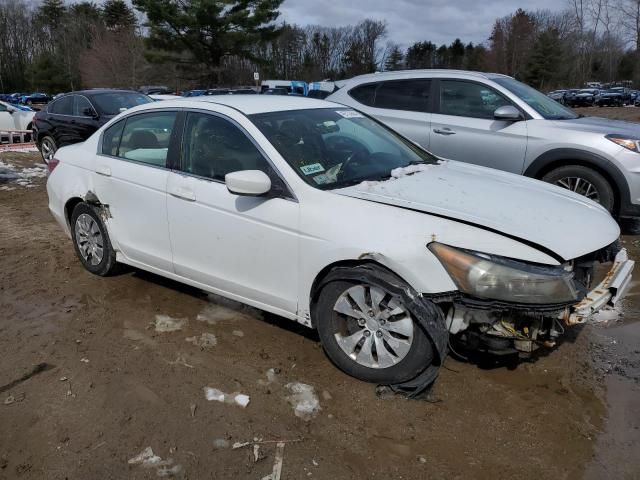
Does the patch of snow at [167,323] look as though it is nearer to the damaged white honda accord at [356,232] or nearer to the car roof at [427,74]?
the damaged white honda accord at [356,232]

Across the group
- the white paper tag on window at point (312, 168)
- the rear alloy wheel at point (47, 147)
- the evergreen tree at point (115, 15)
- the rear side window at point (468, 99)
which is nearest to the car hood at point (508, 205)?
the white paper tag on window at point (312, 168)

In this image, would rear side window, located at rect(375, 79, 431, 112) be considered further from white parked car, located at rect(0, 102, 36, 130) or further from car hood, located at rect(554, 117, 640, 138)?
white parked car, located at rect(0, 102, 36, 130)

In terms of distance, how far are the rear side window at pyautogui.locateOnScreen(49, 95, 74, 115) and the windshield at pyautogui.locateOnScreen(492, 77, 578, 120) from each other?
861 centimetres

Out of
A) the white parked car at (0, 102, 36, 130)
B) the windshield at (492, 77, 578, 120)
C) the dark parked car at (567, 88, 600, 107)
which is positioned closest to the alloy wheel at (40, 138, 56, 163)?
the white parked car at (0, 102, 36, 130)

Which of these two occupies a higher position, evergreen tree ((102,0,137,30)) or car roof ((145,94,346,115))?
evergreen tree ((102,0,137,30))

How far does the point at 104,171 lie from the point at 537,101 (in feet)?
16.6

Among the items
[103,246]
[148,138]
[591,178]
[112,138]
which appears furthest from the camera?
[591,178]

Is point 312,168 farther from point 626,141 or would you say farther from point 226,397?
point 626,141

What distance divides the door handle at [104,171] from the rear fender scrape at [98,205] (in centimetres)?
21

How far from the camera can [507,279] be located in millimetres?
2715

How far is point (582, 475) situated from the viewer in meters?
2.50

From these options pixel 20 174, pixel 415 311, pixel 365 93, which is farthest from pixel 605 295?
pixel 20 174

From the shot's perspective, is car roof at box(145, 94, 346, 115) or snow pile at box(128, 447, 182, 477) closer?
snow pile at box(128, 447, 182, 477)

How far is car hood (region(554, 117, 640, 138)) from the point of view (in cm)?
600
